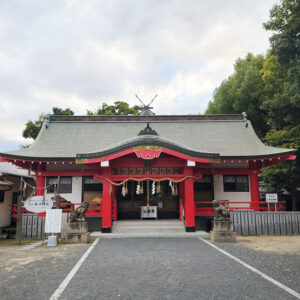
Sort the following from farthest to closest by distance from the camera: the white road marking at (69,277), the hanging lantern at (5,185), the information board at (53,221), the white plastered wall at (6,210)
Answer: the white plastered wall at (6,210) → the hanging lantern at (5,185) → the information board at (53,221) → the white road marking at (69,277)

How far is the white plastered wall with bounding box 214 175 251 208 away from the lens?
14.5 metres

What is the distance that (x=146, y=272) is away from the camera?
21.4 ft

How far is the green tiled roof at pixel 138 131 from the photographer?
1451cm

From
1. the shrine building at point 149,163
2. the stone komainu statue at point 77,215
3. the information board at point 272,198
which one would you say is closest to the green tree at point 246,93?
the shrine building at point 149,163

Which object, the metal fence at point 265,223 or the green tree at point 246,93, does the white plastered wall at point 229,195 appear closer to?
the metal fence at point 265,223

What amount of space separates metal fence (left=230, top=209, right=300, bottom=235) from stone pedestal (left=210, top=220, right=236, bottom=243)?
1793 mm

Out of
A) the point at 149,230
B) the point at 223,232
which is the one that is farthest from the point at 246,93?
the point at 149,230

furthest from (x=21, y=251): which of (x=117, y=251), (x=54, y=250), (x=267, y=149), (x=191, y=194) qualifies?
A: (x=267, y=149)

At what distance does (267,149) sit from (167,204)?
7104 mm

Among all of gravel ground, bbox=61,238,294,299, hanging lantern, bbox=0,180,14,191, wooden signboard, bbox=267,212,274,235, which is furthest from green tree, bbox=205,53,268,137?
hanging lantern, bbox=0,180,14,191

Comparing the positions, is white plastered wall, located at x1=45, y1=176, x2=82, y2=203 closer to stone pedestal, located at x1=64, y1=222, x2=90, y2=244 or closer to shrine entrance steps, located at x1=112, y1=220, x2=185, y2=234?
shrine entrance steps, located at x1=112, y1=220, x2=185, y2=234

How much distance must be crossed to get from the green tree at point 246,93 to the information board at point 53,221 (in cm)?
2459

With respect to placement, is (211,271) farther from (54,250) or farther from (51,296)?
(54,250)

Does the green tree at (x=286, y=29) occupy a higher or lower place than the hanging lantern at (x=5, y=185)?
higher
